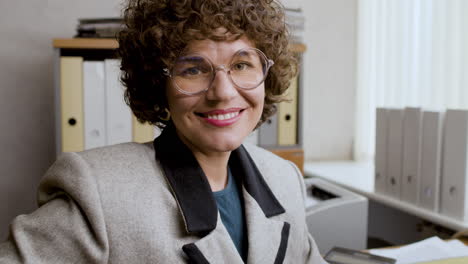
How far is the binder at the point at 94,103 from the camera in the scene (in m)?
1.70

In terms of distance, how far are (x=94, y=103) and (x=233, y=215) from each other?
38.4 inches

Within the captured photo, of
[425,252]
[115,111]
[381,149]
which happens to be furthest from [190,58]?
[381,149]

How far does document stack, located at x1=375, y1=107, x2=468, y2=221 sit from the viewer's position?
1475 millimetres

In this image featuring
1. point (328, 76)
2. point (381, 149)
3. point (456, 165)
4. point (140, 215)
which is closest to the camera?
point (140, 215)

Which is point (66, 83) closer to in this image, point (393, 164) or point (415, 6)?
point (393, 164)

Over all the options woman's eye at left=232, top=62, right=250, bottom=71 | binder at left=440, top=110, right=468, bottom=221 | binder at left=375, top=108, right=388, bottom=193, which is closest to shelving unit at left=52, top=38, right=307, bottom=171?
binder at left=375, top=108, right=388, bottom=193

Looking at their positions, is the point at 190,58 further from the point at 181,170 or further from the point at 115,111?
the point at 115,111

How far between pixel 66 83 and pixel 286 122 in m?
0.90

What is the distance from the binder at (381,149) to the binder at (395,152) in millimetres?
21

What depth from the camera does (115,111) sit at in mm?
1739

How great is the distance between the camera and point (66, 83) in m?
1.68

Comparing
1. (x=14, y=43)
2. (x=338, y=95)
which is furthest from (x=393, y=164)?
(x=14, y=43)

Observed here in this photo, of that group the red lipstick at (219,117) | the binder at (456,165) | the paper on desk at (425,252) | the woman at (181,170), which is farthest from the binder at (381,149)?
the red lipstick at (219,117)

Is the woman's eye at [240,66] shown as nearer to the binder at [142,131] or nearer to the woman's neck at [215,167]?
the woman's neck at [215,167]
